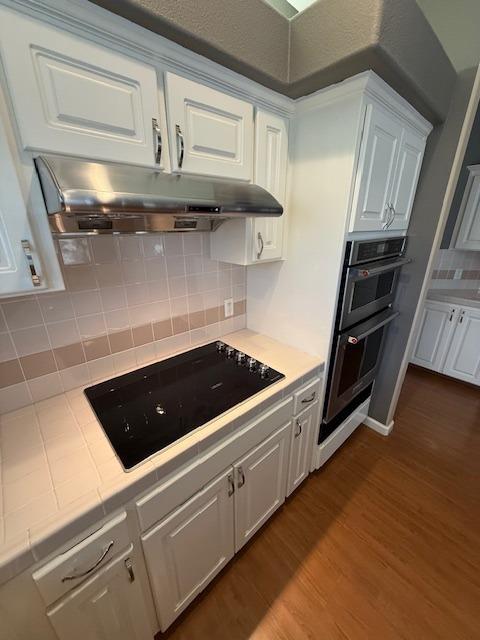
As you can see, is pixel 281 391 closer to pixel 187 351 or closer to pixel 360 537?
pixel 187 351

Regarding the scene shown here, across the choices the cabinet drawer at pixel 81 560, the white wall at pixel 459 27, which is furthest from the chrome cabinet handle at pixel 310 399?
the white wall at pixel 459 27

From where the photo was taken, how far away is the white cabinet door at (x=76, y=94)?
2.03ft

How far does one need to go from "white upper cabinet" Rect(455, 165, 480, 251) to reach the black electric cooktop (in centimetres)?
275

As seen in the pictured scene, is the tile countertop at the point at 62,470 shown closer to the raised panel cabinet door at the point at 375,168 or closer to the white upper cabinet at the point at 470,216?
the raised panel cabinet door at the point at 375,168

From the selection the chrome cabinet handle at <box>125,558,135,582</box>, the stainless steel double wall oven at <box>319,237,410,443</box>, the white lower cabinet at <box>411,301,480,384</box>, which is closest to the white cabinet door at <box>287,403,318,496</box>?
the stainless steel double wall oven at <box>319,237,410,443</box>

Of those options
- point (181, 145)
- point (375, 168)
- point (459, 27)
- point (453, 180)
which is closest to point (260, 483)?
point (181, 145)

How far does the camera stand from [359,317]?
1474 mm

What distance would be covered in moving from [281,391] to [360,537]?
1.03m

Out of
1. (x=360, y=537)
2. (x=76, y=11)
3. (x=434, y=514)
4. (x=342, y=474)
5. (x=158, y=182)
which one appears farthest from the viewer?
(x=342, y=474)

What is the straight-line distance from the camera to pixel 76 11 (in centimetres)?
66

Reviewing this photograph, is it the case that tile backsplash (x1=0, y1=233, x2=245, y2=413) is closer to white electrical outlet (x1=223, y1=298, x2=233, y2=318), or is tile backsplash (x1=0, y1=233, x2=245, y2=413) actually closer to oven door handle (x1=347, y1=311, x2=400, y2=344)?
white electrical outlet (x1=223, y1=298, x2=233, y2=318)

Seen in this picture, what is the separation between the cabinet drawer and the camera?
0.65 meters

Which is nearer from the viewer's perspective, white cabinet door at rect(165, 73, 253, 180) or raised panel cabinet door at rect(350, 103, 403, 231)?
white cabinet door at rect(165, 73, 253, 180)

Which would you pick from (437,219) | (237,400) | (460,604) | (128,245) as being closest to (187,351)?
(237,400)
